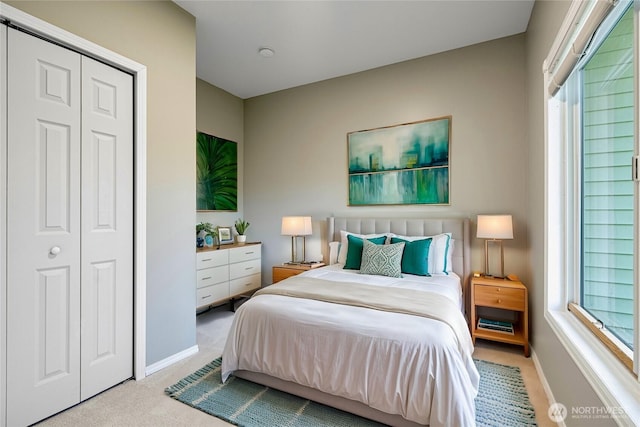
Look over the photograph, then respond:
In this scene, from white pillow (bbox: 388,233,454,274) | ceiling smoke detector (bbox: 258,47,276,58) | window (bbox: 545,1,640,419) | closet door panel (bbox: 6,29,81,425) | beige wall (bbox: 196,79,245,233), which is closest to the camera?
window (bbox: 545,1,640,419)

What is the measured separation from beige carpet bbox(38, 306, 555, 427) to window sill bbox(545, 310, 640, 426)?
0.58 metres

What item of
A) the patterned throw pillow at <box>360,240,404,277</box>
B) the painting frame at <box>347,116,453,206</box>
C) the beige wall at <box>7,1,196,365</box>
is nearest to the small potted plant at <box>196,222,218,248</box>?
the beige wall at <box>7,1,196,365</box>

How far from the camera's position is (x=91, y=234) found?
1971mm

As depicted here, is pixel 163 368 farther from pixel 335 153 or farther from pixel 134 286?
pixel 335 153

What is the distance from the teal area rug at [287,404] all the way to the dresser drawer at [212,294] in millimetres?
1111

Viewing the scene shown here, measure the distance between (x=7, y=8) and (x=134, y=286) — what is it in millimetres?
1756

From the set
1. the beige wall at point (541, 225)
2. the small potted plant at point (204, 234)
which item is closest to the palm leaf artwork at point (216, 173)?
the small potted plant at point (204, 234)

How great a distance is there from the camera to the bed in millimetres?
1505

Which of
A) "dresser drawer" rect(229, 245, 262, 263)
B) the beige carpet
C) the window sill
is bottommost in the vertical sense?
the beige carpet

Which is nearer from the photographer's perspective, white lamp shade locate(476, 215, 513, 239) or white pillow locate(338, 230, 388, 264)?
white lamp shade locate(476, 215, 513, 239)

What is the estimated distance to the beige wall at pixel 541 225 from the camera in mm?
1465

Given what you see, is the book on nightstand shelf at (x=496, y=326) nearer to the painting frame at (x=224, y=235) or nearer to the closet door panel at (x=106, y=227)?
the closet door panel at (x=106, y=227)

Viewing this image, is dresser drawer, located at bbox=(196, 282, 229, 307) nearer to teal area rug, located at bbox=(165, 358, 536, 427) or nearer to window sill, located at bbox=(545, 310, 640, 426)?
teal area rug, located at bbox=(165, 358, 536, 427)

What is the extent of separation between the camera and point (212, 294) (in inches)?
134
